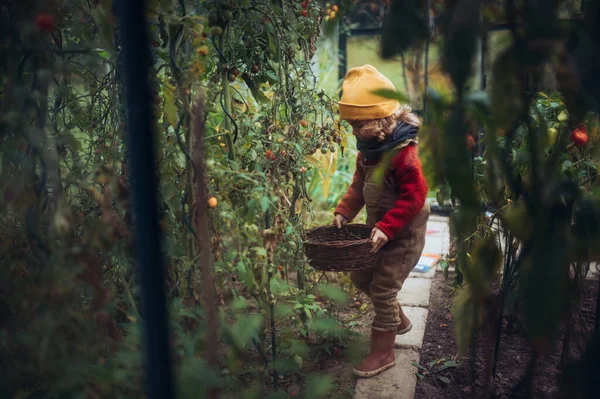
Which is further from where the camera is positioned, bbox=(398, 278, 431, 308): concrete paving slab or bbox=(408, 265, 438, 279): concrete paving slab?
bbox=(408, 265, 438, 279): concrete paving slab

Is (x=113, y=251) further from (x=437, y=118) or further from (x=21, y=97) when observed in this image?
(x=437, y=118)

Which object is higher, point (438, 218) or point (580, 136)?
point (580, 136)

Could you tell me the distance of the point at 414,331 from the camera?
2.52 metres

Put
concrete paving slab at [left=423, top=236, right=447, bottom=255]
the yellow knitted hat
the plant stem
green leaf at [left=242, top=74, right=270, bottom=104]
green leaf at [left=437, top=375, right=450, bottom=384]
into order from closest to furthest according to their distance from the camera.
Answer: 1. the plant stem
2. green leaf at [left=242, top=74, right=270, bottom=104]
3. green leaf at [left=437, top=375, right=450, bottom=384]
4. the yellow knitted hat
5. concrete paving slab at [left=423, top=236, right=447, bottom=255]

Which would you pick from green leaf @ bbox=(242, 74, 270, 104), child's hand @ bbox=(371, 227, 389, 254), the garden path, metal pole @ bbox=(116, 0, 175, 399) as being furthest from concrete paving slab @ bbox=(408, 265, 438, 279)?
metal pole @ bbox=(116, 0, 175, 399)

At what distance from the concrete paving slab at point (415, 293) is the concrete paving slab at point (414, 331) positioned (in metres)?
0.08

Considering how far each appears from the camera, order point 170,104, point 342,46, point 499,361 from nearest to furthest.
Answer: point 170,104 < point 499,361 < point 342,46

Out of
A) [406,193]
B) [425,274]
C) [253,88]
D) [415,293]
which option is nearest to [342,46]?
[425,274]

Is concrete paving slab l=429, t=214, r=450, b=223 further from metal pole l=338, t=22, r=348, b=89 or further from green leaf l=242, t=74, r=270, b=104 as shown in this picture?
green leaf l=242, t=74, r=270, b=104

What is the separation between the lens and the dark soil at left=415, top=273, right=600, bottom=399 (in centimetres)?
198

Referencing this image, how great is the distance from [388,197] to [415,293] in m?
0.84

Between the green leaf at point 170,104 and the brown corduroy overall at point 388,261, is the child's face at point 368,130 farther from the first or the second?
the green leaf at point 170,104

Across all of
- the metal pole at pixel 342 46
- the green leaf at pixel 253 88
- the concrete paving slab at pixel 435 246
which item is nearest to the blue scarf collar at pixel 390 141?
the green leaf at pixel 253 88

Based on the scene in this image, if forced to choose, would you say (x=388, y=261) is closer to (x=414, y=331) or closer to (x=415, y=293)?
(x=414, y=331)
